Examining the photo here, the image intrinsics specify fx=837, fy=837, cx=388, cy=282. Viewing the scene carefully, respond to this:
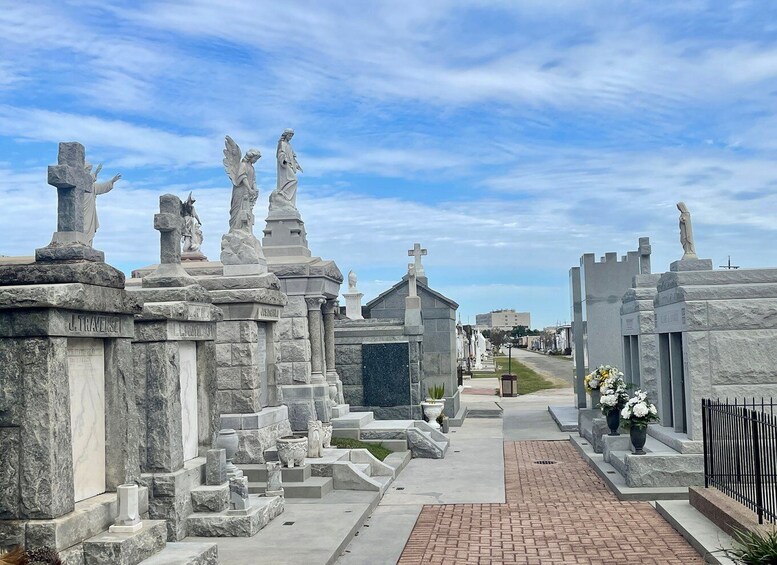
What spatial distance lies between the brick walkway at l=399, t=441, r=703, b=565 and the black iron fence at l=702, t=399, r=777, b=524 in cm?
83

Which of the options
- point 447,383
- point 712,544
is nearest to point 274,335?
point 712,544

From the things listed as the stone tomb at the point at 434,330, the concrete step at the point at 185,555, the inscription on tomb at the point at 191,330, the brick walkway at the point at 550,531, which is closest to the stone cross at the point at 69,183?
the inscription on tomb at the point at 191,330

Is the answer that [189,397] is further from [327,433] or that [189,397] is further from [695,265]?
[695,265]

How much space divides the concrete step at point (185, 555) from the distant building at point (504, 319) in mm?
154090

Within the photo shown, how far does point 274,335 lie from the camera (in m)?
12.9

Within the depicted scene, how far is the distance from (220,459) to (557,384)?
105ft

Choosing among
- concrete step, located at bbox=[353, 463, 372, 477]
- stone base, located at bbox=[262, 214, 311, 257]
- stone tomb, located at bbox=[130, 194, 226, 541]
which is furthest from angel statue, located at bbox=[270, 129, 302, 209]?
stone tomb, located at bbox=[130, 194, 226, 541]

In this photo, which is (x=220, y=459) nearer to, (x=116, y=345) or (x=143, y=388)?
(x=143, y=388)

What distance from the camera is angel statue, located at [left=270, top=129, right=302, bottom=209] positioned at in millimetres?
15281

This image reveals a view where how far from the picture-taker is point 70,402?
6367 millimetres

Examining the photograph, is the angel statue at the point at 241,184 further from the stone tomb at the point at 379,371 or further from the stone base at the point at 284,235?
the stone tomb at the point at 379,371

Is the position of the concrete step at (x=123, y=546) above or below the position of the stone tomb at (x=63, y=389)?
below

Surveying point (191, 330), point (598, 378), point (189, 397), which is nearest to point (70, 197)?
point (191, 330)

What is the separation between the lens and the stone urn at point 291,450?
11.2 metres
